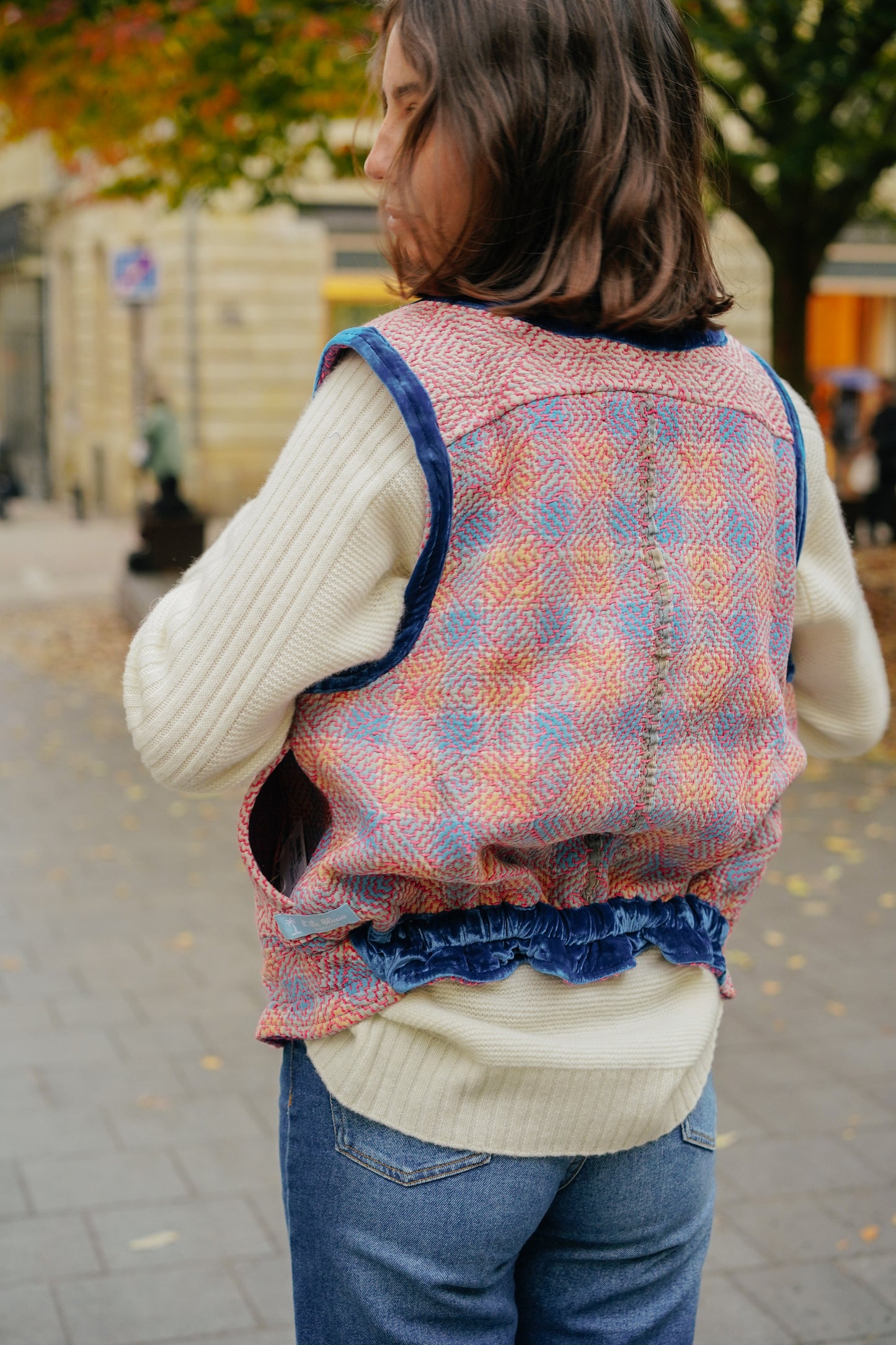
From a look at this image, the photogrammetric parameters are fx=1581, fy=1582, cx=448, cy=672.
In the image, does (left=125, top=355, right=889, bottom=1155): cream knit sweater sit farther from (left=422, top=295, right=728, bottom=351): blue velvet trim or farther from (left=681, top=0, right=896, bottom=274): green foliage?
(left=681, top=0, right=896, bottom=274): green foliage

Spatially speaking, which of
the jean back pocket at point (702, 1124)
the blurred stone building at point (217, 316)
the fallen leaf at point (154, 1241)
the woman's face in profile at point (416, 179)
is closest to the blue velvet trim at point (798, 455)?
the woman's face in profile at point (416, 179)

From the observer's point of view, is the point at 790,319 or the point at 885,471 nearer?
the point at 790,319

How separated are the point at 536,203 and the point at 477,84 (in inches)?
4.1

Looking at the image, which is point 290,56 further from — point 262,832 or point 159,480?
point 262,832

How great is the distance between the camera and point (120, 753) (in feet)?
26.3

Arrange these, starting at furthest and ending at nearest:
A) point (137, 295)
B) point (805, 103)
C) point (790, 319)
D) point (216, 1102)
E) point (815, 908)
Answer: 1. point (137, 295)
2. point (790, 319)
3. point (805, 103)
4. point (815, 908)
5. point (216, 1102)

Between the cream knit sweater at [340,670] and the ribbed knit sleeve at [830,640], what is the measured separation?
0.38 meters

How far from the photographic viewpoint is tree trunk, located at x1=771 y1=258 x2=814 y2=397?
9.98m

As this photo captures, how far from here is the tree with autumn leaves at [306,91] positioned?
764 centimetres

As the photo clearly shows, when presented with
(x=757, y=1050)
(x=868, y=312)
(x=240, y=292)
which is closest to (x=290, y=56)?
(x=757, y=1050)

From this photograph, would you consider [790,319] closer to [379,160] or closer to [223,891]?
[223,891]

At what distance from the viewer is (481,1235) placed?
1349 millimetres

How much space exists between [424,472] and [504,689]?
0.19 meters

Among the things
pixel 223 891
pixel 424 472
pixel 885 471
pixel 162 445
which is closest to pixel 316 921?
pixel 424 472
